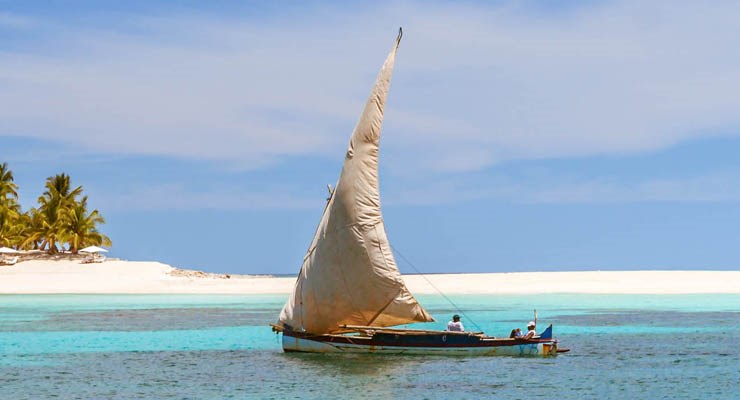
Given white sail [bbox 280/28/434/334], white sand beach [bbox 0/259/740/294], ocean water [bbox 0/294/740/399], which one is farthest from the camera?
white sand beach [bbox 0/259/740/294]

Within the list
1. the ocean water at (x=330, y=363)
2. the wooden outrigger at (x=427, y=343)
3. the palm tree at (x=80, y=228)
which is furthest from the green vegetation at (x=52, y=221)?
the wooden outrigger at (x=427, y=343)

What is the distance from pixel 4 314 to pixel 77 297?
23.0 meters

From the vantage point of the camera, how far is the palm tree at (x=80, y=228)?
97062 mm

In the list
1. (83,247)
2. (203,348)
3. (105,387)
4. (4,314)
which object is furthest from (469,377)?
(83,247)

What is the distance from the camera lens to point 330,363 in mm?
35094

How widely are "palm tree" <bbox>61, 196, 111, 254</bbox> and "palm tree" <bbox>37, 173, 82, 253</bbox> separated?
518mm

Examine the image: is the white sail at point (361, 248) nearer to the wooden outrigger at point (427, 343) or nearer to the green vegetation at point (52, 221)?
the wooden outrigger at point (427, 343)

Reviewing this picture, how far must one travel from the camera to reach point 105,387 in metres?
29.9

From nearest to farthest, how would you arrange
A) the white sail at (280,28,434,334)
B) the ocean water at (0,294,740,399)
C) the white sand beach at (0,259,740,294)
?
1. the ocean water at (0,294,740,399)
2. the white sail at (280,28,434,334)
3. the white sand beach at (0,259,740,294)

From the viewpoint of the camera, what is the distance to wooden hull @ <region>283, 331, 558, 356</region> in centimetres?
3509

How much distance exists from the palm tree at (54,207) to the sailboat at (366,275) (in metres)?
67.2

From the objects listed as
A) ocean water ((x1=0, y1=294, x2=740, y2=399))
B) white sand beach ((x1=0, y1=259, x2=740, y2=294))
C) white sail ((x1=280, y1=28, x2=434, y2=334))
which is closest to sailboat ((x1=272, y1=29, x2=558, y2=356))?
white sail ((x1=280, y1=28, x2=434, y2=334))

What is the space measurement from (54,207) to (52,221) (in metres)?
1.38

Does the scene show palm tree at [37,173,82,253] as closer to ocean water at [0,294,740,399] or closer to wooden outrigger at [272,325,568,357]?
ocean water at [0,294,740,399]
